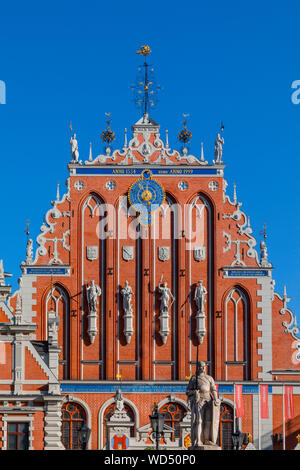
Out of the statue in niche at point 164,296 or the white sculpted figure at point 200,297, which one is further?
the white sculpted figure at point 200,297

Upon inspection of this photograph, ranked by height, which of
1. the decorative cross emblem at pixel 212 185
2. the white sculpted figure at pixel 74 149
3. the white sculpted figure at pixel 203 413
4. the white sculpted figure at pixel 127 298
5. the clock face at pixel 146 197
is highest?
the white sculpted figure at pixel 74 149

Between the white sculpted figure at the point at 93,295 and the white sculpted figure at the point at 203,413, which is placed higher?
the white sculpted figure at the point at 93,295

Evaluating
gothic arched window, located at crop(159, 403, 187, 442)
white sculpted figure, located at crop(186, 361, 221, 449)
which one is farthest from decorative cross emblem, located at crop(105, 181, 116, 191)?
white sculpted figure, located at crop(186, 361, 221, 449)

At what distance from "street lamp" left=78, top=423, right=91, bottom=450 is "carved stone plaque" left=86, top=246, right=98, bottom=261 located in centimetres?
768

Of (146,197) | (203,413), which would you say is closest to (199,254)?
(146,197)

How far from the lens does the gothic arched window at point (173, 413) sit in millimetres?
57812

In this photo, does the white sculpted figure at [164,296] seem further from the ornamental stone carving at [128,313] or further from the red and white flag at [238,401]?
the red and white flag at [238,401]

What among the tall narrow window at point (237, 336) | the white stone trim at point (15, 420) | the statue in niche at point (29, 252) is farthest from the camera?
the statue in niche at point (29, 252)

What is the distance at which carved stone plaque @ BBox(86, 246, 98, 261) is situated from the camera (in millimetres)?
59219

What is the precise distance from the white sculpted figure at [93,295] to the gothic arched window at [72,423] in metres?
4.42

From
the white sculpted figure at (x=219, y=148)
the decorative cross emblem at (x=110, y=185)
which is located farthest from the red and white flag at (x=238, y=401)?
the decorative cross emblem at (x=110, y=185)
